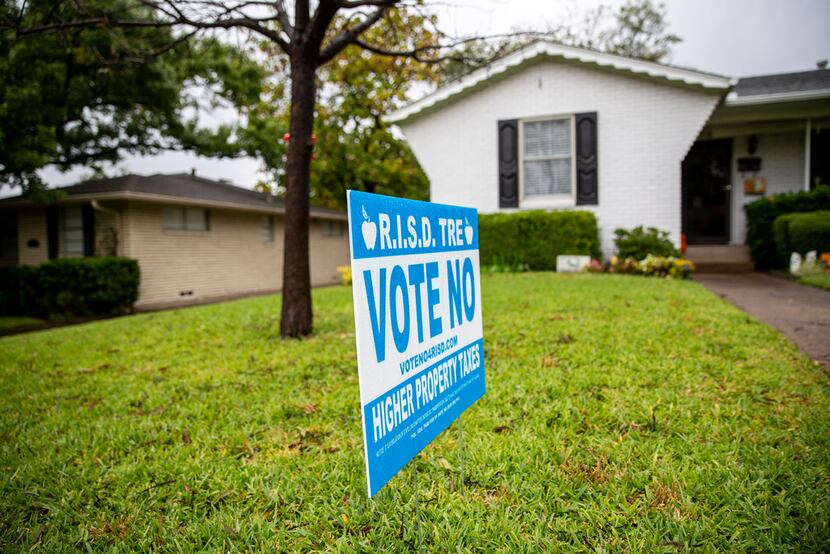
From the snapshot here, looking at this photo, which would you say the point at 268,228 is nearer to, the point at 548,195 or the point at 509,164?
the point at 509,164

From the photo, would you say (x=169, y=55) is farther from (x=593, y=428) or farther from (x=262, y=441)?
(x=593, y=428)

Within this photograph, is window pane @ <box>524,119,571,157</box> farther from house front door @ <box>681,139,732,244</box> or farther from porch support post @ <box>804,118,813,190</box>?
porch support post @ <box>804,118,813,190</box>

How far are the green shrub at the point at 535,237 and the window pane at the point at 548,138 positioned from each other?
162 cm

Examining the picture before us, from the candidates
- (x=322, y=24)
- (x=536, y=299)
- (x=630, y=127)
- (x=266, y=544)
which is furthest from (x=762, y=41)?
(x=266, y=544)

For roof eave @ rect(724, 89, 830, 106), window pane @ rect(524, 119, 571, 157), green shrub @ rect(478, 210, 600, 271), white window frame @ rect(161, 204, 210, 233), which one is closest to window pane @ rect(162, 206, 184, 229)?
white window frame @ rect(161, 204, 210, 233)

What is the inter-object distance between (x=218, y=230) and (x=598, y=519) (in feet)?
54.8

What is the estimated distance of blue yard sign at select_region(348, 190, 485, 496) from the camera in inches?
56.8

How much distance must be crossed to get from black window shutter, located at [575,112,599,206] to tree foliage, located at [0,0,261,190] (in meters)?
7.50

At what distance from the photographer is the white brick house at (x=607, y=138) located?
33.4 ft

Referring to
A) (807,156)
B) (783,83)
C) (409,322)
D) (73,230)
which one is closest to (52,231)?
(73,230)

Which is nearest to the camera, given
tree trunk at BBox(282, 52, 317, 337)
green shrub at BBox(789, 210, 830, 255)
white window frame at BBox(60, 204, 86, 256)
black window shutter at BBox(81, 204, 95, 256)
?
tree trunk at BBox(282, 52, 317, 337)

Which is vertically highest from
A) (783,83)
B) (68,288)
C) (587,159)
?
(783,83)

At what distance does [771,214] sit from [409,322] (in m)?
11.8

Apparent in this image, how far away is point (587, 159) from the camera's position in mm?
10562
